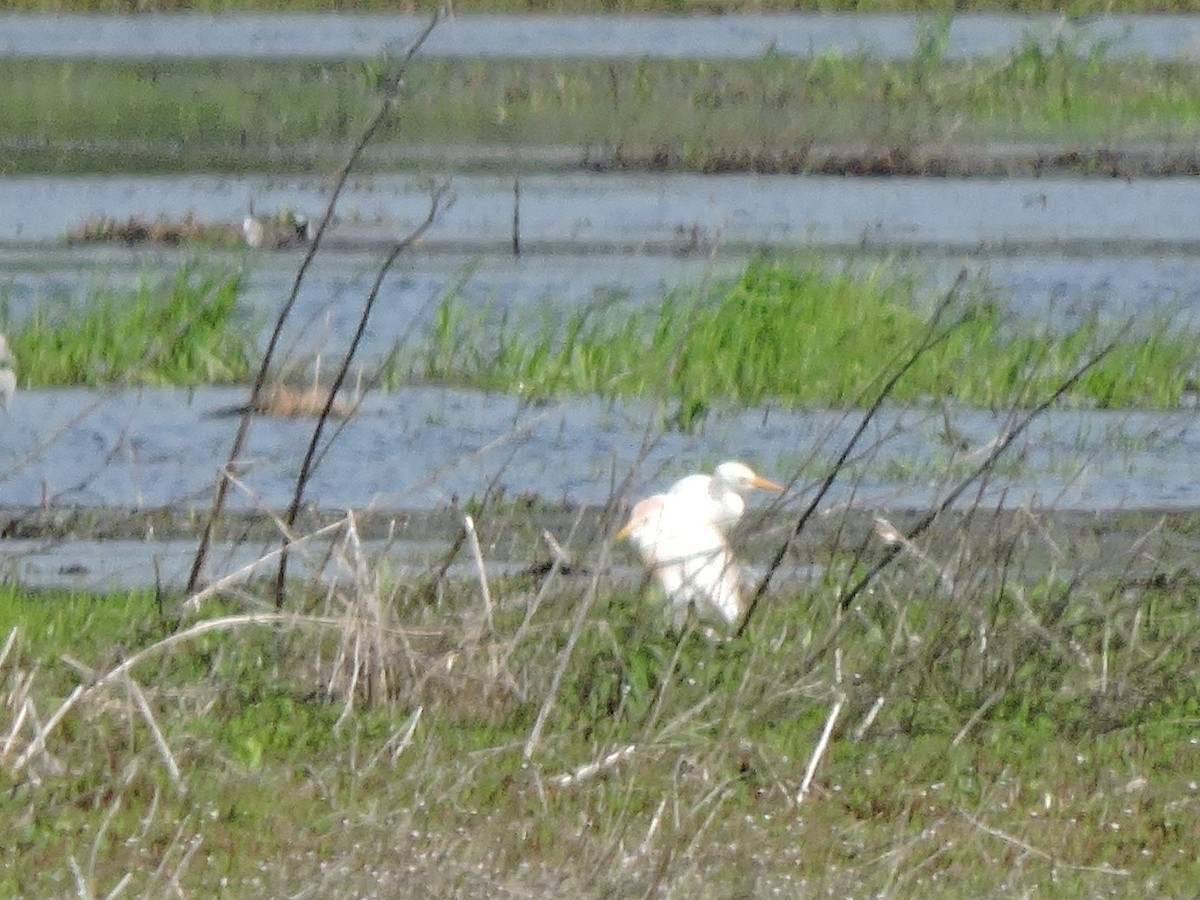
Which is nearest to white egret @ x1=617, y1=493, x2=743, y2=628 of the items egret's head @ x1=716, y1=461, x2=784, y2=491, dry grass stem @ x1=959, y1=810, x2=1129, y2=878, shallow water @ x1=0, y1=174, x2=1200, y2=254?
egret's head @ x1=716, y1=461, x2=784, y2=491

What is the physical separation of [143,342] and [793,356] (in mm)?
1949

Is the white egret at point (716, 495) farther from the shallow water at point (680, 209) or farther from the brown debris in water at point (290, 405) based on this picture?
the shallow water at point (680, 209)

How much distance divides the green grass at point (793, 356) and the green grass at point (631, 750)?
2.43 m

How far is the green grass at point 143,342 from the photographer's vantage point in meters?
8.04

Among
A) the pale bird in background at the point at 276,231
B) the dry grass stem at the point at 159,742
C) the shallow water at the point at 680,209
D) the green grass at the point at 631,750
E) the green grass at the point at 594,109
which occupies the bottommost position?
the green grass at the point at 594,109

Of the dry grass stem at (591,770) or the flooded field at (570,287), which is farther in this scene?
the flooded field at (570,287)

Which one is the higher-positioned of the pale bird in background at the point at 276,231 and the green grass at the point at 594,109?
the pale bird in background at the point at 276,231

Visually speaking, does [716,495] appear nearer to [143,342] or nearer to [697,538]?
[697,538]

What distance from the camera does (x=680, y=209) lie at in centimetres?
1183

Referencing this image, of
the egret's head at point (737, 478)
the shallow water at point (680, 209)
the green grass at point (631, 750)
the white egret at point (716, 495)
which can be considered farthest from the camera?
the shallow water at point (680, 209)

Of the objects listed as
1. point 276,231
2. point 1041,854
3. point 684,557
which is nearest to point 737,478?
point 684,557

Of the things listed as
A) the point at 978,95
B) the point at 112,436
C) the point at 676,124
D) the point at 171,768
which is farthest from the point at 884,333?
the point at 978,95

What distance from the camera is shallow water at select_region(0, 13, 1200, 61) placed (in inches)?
656

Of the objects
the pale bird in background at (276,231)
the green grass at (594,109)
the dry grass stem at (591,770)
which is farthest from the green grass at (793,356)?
the green grass at (594,109)
